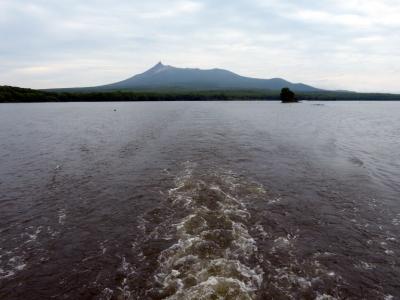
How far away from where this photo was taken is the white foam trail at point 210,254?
29.7 feet

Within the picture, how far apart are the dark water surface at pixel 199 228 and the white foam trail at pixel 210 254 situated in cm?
5

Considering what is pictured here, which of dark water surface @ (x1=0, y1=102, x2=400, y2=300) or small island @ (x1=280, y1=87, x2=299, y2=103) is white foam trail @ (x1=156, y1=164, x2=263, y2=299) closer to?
dark water surface @ (x1=0, y1=102, x2=400, y2=300)

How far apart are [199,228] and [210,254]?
2071mm

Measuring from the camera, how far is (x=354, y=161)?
25.9m

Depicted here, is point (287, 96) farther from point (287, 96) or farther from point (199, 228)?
point (199, 228)

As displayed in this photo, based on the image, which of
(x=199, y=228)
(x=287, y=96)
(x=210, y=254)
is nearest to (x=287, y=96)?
(x=287, y=96)

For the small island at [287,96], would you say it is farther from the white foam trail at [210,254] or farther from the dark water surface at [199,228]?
the white foam trail at [210,254]

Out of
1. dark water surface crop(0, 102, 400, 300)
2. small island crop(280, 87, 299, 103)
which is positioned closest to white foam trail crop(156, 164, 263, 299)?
dark water surface crop(0, 102, 400, 300)

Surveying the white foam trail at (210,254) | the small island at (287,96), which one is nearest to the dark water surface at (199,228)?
the white foam trail at (210,254)

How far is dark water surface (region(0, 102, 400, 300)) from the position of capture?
→ 9438 millimetres

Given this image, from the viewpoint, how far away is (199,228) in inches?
506

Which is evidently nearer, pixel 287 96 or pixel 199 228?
pixel 199 228

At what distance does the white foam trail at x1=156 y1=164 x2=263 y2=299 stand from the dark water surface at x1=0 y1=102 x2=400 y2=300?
0.16ft

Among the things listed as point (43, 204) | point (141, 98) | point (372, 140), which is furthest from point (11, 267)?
point (141, 98)
